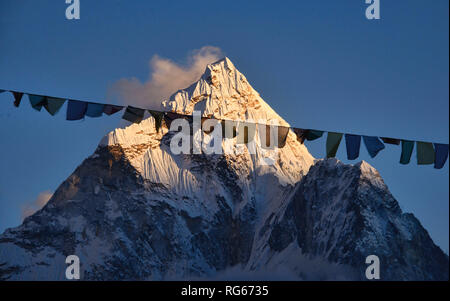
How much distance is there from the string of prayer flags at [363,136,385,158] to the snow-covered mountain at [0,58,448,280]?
93.0m

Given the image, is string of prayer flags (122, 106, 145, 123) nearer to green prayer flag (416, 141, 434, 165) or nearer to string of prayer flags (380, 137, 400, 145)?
string of prayer flags (380, 137, 400, 145)

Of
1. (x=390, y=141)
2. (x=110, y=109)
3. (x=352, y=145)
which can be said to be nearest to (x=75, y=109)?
(x=110, y=109)

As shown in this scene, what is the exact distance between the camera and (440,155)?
34125 mm

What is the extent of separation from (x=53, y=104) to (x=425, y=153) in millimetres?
14219

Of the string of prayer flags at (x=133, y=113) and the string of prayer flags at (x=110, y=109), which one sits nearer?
the string of prayer flags at (x=110, y=109)

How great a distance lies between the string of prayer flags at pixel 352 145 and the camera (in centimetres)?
3466

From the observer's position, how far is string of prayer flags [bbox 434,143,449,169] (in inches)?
1341

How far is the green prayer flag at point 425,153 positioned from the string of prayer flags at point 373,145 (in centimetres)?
144

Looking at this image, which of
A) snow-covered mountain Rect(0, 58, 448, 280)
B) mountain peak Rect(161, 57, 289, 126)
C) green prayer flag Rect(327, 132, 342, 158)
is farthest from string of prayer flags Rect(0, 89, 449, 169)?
mountain peak Rect(161, 57, 289, 126)

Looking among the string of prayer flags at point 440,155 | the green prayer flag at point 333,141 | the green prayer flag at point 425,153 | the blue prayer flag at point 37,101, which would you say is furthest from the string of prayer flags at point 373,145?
the blue prayer flag at point 37,101

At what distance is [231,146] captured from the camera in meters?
161

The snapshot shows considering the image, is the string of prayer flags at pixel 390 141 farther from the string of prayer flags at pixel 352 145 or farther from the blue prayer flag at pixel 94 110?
the blue prayer flag at pixel 94 110

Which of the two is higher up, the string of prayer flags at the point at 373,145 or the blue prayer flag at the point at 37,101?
the blue prayer flag at the point at 37,101
